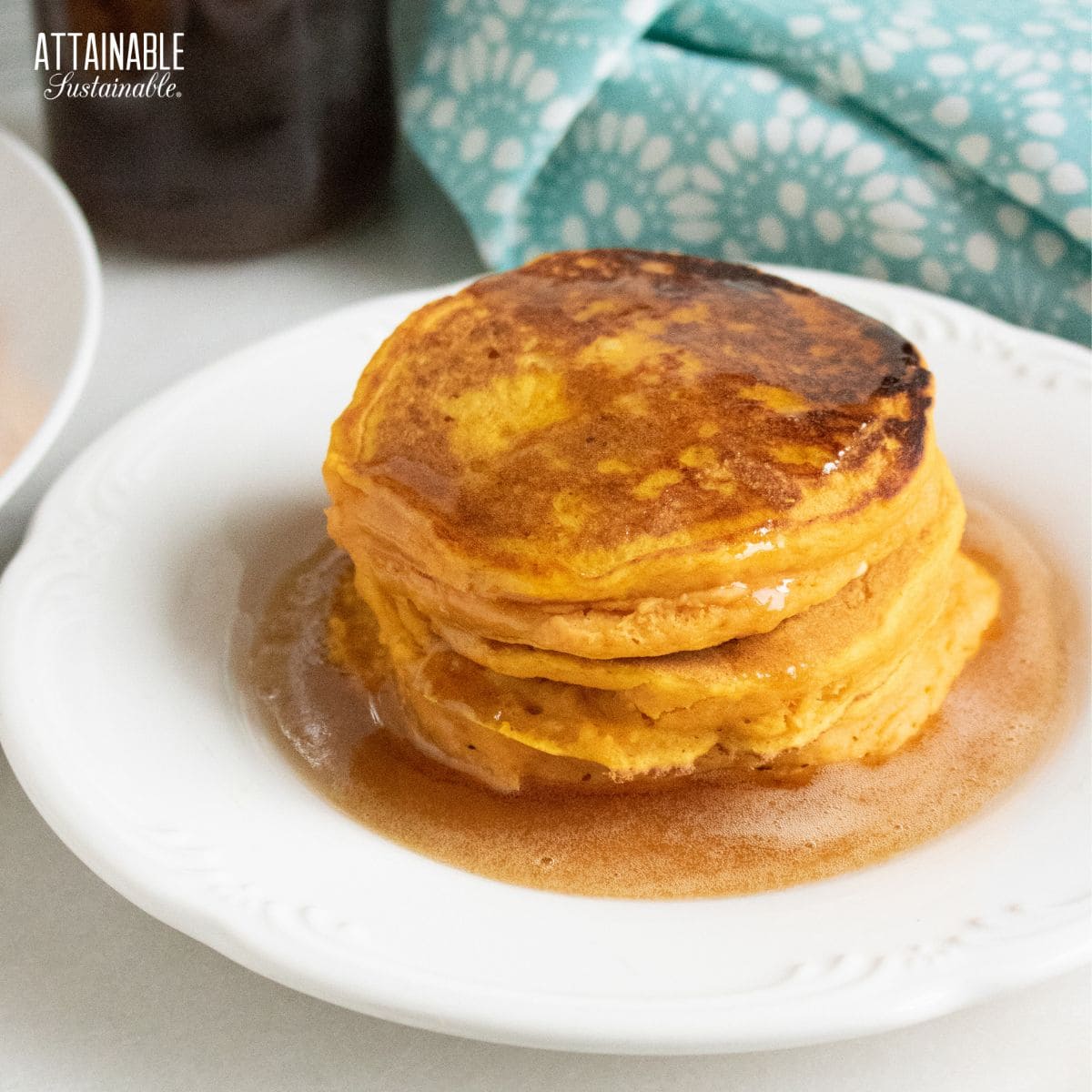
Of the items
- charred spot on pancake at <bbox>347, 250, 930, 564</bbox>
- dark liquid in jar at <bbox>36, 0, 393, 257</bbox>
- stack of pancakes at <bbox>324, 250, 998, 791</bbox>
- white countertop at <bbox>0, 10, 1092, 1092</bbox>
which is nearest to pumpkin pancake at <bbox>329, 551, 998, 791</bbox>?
stack of pancakes at <bbox>324, 250, 998, 791</bbox>

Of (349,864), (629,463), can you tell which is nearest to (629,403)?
(629,463)

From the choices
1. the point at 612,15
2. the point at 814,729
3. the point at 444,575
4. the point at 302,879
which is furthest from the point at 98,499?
the point at 612,15

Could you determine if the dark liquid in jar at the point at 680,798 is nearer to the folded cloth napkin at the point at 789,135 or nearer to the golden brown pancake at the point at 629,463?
the golden brown pancake at the point at 629,463

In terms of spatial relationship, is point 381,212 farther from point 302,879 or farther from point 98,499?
point 302,879

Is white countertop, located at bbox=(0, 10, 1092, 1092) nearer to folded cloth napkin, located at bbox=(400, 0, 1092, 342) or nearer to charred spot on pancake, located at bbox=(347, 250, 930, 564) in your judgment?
charred spot on pancake, located at bbox=(347, 250, 930, 564)

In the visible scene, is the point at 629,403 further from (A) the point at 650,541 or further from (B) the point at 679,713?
(B) the point at 679,713
